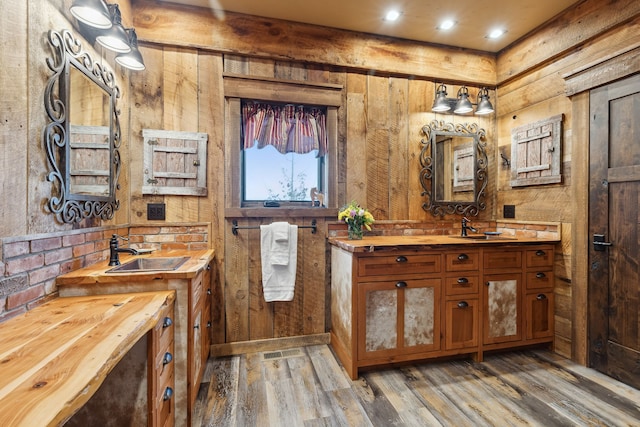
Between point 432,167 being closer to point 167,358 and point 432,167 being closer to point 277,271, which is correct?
point 277,271

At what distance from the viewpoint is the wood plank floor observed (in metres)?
1.64

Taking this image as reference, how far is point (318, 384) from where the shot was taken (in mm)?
1970

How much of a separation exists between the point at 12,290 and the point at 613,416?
3033 mm

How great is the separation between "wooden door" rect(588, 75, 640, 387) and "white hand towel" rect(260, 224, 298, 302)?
2280 millimetres

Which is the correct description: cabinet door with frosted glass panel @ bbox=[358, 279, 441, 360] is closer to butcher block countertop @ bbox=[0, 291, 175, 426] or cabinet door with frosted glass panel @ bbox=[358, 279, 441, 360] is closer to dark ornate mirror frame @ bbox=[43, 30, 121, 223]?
butcher block countertop @ bbox=[0, 291, 175, 426]

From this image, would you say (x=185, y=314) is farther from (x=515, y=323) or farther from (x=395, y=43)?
(x=395, y=43)

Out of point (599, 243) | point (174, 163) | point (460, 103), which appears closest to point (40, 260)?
point (174, 163)

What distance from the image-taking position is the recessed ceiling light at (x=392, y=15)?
235 centimetres

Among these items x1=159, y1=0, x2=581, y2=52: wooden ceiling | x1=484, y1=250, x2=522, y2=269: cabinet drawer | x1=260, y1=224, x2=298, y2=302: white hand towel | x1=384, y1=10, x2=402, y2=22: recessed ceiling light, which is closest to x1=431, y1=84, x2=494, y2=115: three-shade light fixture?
x1=159, y1=0, x2=581, y2=52: wooden ceiling

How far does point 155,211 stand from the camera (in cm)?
224

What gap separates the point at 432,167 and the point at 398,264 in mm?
1187

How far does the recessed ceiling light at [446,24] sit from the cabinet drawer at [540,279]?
2219 millimetres

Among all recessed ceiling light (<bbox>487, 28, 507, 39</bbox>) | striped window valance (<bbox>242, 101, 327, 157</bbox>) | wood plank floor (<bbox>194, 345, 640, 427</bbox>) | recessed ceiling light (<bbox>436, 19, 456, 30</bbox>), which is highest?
recessed ceiling light (<bbox>436, 19, 456, 30</bbox>)

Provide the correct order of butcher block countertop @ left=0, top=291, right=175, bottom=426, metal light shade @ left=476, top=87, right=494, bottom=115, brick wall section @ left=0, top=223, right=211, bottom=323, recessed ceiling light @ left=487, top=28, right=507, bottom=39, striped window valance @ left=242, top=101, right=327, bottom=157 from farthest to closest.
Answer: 1. metal light shade @ left=476, top=87, right=494, bottom=115
2. recessed ceiling light @ left=487, top=28, right=507, bottom=39
3. striped window valance @ left=242, top=101, right=327, bottom=157
4. brick wall section @ left=0, top=223, right=211, bottom=323
5. butcher block countertop @ left=0, top=291, right=175, bottom=426
